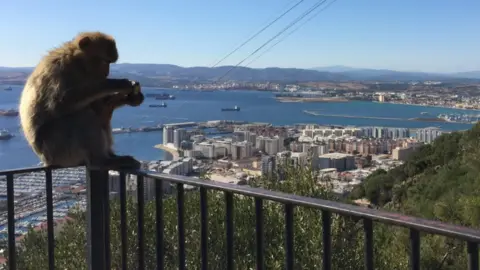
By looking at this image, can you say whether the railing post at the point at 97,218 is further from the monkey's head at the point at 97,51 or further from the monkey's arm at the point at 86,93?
the monkey's head at the point at 97,51

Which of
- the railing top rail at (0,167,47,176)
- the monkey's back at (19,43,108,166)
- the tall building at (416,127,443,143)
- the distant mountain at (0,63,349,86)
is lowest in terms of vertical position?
the tall building at (416,127,443,143)

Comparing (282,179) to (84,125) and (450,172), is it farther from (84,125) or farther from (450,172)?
(450,172)

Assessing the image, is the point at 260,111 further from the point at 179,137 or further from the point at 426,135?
the point at 179,137

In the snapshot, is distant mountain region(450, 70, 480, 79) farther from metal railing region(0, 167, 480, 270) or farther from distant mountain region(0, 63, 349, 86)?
metal railing region(0, 167, 480, 270)

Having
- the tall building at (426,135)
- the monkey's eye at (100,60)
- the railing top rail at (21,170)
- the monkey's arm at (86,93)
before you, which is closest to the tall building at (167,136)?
the tall building at (426,135)

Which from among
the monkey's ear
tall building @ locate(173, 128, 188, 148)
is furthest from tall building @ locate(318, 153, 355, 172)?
the monkey's ear

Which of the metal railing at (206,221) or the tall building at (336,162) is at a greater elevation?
the metal railing at (206,221)

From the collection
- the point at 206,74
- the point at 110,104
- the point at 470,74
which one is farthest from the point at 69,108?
the point at 470,74
